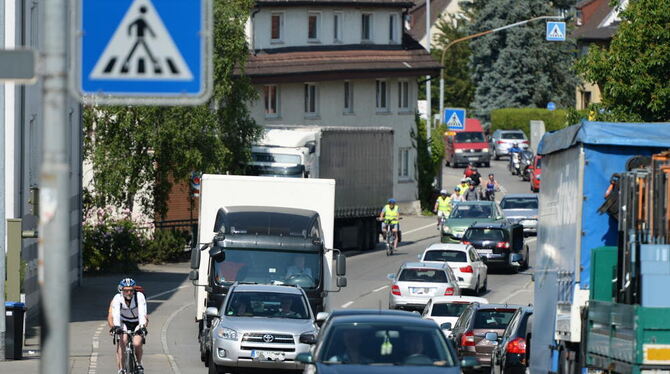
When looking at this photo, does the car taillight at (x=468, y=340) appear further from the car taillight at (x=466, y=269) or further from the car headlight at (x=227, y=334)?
the car taillight at (x=466, y=269)

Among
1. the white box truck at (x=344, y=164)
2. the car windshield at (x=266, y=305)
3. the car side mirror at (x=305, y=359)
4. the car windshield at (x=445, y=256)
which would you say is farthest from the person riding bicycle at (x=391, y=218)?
the car side mirror at (x=305, y=359)

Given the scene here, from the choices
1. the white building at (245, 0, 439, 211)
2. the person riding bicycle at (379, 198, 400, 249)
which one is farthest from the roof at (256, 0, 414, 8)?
the person riding bicycle at (379, 198, 400, 249)

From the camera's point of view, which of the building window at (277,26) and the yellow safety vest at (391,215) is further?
the building window at (277,26)

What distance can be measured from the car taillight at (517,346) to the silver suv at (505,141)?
63163 millimetres

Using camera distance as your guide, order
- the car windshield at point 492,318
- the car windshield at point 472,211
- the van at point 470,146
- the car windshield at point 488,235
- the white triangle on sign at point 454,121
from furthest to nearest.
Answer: the van at point 470,146 → the white triangle on sign at point 454,121 → the car windshield at point 472,211 → the car windshield at point 488,235 → the car windshield at point 492,318

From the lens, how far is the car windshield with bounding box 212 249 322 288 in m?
24.6

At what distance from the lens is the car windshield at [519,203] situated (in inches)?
1929

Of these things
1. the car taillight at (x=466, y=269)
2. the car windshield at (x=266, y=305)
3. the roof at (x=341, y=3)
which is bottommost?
the car taillight at (x=466, y=269)

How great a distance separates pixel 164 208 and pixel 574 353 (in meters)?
29.6

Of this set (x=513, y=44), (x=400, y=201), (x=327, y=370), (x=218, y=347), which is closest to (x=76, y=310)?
(x=218, y=347)

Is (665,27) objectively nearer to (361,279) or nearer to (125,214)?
(361,279)

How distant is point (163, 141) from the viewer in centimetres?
4169

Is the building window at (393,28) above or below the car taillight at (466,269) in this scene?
above

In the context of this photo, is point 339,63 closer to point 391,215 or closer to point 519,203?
point 519,203
